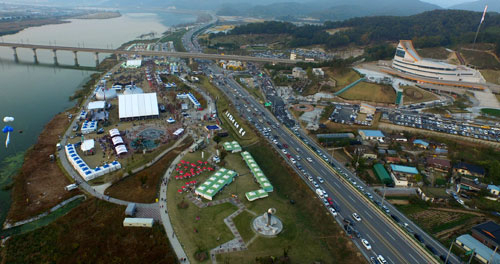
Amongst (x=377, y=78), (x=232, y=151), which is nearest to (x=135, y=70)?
(x=232, y=151)

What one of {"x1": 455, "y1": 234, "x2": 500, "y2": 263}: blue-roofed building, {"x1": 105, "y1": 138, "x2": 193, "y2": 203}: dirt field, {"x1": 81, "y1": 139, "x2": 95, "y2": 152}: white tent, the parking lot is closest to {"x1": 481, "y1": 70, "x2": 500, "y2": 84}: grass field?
the parking lot

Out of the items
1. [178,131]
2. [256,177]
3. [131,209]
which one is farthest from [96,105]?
[256,177]

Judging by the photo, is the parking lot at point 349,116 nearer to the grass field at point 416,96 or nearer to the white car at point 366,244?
the grass field at point 416,96

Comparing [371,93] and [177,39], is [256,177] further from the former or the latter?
[177,39]

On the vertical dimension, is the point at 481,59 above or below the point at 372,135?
above

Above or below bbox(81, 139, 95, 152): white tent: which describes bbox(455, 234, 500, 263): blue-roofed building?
below

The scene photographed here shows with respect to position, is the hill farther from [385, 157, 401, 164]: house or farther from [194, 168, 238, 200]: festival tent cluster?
[194, 168, 238, 200]: festival tent cluster
